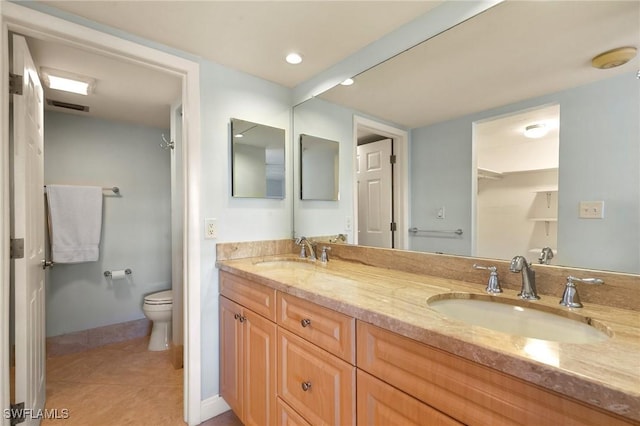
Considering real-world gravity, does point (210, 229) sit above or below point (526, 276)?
above

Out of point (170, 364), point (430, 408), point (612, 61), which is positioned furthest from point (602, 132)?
point (170, 364)

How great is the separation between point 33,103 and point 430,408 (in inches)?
89.6

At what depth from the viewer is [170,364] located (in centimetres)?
234

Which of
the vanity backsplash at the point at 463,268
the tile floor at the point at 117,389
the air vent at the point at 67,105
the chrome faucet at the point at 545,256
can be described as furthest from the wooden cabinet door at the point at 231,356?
the air vent at the point at 67,105

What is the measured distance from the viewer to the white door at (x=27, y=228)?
135cm

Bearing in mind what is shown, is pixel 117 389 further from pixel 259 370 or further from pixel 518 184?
pixel 518 184

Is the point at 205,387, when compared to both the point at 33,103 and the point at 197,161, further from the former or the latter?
the point at 33,103

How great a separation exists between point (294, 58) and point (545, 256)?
159cm

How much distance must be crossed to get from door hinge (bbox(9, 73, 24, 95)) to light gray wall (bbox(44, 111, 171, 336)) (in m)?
1.48

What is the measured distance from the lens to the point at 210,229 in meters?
1.74

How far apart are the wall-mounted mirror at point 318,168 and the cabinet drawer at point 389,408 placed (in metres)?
1.29

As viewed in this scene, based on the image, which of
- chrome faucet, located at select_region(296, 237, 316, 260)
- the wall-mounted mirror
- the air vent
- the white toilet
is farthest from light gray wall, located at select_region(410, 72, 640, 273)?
the air vent

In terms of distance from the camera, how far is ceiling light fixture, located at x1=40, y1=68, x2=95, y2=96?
1838 mm

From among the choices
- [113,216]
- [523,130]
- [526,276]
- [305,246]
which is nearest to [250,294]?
[305,246]
